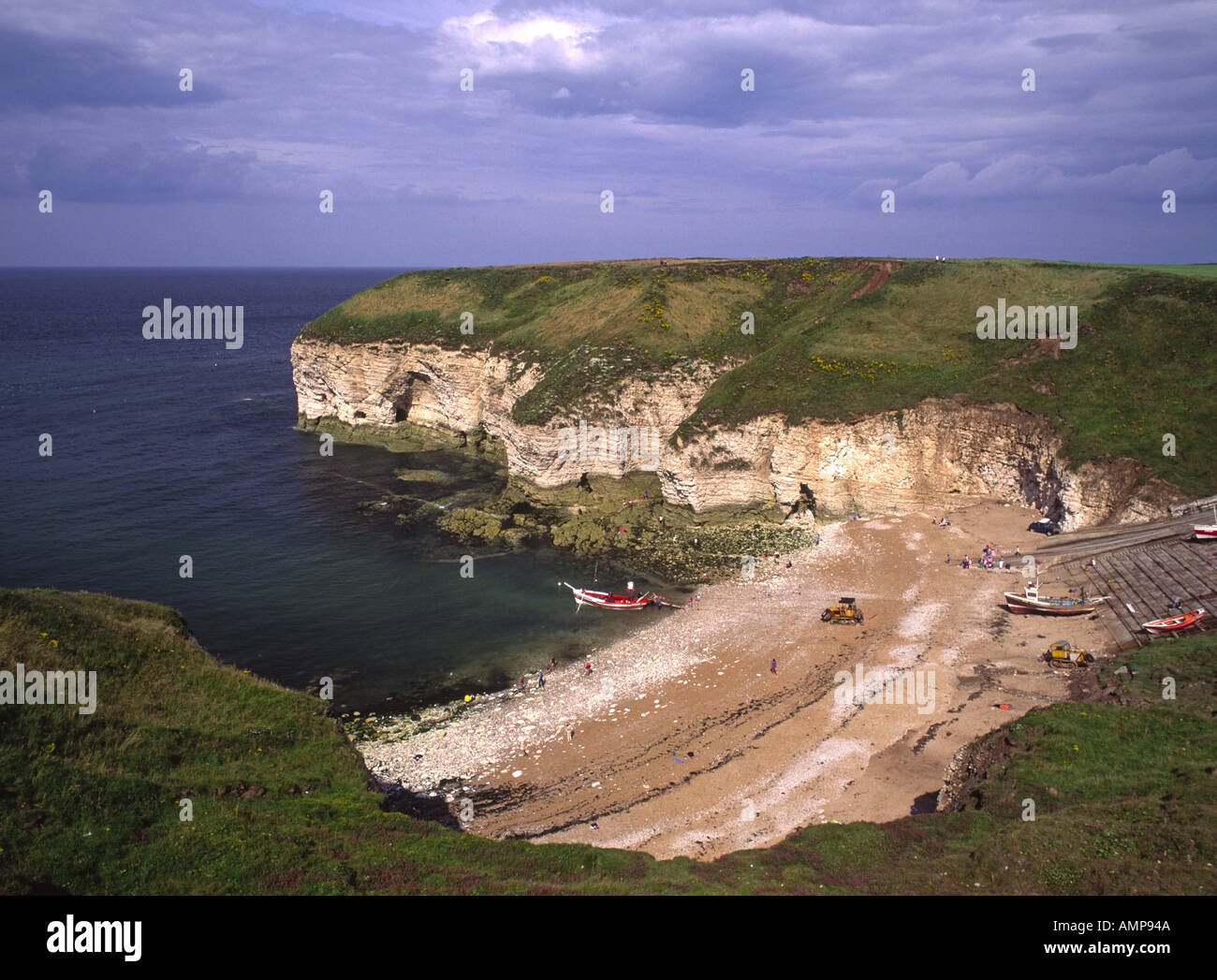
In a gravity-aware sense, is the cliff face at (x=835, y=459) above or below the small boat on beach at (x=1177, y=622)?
above

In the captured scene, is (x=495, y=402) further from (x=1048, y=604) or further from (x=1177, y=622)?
(x=1177, y=622)

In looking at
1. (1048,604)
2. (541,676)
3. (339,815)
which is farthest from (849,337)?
(339,815)

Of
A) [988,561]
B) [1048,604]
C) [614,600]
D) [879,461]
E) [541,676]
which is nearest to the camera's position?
[541,676]

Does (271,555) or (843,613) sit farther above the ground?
Answer: (271,555)

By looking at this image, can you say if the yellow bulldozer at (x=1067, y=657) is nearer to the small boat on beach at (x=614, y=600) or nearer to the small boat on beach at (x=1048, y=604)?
the small boat on beach at (x=1048, y=604)

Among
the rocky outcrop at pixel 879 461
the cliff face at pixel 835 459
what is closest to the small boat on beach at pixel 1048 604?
the cliff face at pixel 835 459

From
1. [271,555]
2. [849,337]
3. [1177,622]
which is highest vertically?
[849,337]
